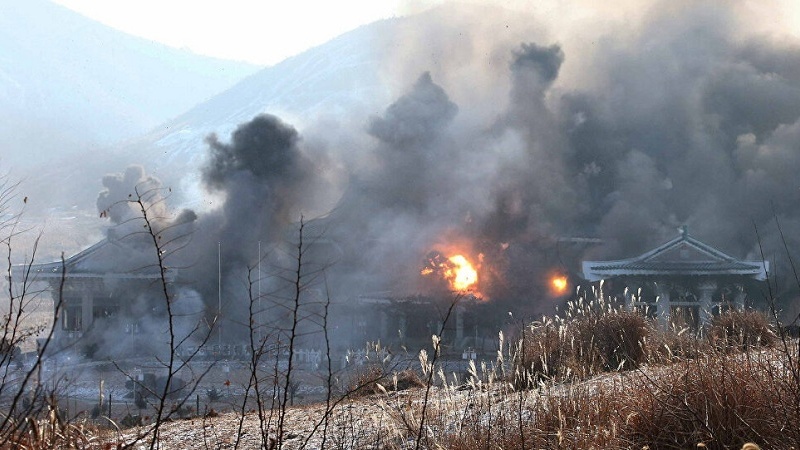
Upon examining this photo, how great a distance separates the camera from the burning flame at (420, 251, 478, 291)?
100 feet

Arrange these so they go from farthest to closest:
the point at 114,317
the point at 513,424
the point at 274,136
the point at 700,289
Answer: the point at 274,136 → the point at 114,317 → the point at 700,289 → the point at 513,424

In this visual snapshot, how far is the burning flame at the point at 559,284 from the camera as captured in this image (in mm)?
30906

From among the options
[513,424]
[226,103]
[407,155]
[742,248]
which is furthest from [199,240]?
[226,103]

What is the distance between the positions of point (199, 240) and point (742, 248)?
1024 inches

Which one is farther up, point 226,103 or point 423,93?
point 226,103

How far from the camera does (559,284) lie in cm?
3105

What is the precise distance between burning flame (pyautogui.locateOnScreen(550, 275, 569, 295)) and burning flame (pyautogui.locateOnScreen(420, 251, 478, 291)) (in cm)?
306

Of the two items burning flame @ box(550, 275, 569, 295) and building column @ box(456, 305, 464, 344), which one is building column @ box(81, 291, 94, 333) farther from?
burning flame @ box(550, 275, 569, 295)

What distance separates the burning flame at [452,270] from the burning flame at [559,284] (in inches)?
120

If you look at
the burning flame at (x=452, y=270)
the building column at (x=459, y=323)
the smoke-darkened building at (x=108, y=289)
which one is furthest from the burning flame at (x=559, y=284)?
the smoke-darkened building at (x=108, y=289)

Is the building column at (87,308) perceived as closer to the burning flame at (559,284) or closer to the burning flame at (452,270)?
the burning flame at (452,270)

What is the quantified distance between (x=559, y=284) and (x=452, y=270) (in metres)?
4.19

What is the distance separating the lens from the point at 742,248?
38281 millimetres

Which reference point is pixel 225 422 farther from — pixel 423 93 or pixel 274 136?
pixel 423 93
